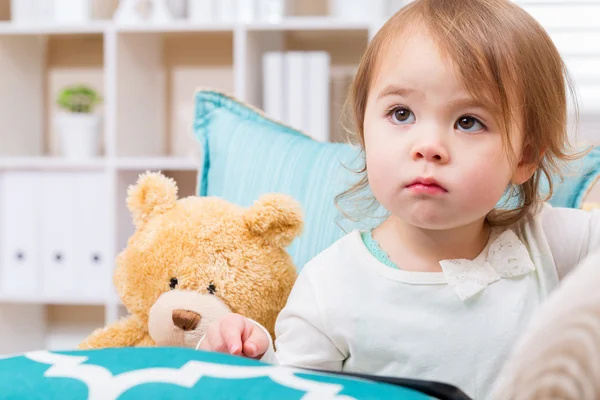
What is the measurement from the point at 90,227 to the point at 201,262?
4.49 ft

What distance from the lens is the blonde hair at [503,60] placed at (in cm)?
71

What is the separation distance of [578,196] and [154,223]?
0.58 metres

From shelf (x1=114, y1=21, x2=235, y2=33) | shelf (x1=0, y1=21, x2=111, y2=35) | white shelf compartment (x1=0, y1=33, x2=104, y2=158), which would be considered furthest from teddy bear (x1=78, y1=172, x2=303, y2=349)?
white shelf compartment (x1=0, y1=33, x2=104, y2=158)

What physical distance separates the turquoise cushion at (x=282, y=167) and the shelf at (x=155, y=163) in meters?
0.86

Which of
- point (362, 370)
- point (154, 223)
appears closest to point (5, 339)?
point (154, 223)

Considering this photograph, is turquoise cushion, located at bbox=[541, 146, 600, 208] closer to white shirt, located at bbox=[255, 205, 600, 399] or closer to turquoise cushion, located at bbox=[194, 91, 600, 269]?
turquoise cushion, located at bbox=[194, 91, 600, 269]

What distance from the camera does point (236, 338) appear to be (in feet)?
2.37

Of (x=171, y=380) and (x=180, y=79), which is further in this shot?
(x=180, y=79)

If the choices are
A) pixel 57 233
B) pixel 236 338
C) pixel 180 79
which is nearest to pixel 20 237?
pixel 57 233

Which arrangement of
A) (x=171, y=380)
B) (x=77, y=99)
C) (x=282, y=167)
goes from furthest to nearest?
(x=77, y=99) → (x=282, y=167) → (x=171, y=380)

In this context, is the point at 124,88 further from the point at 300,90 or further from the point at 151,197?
the point at 151,197

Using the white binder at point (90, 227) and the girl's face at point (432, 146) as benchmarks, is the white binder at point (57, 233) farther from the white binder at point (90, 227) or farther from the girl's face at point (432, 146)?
the girl's face at point (432, 146)

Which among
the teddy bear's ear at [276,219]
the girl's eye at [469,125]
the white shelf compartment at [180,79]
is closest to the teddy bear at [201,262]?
the teddy bear's ear at [276,219]

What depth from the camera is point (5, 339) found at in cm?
230
